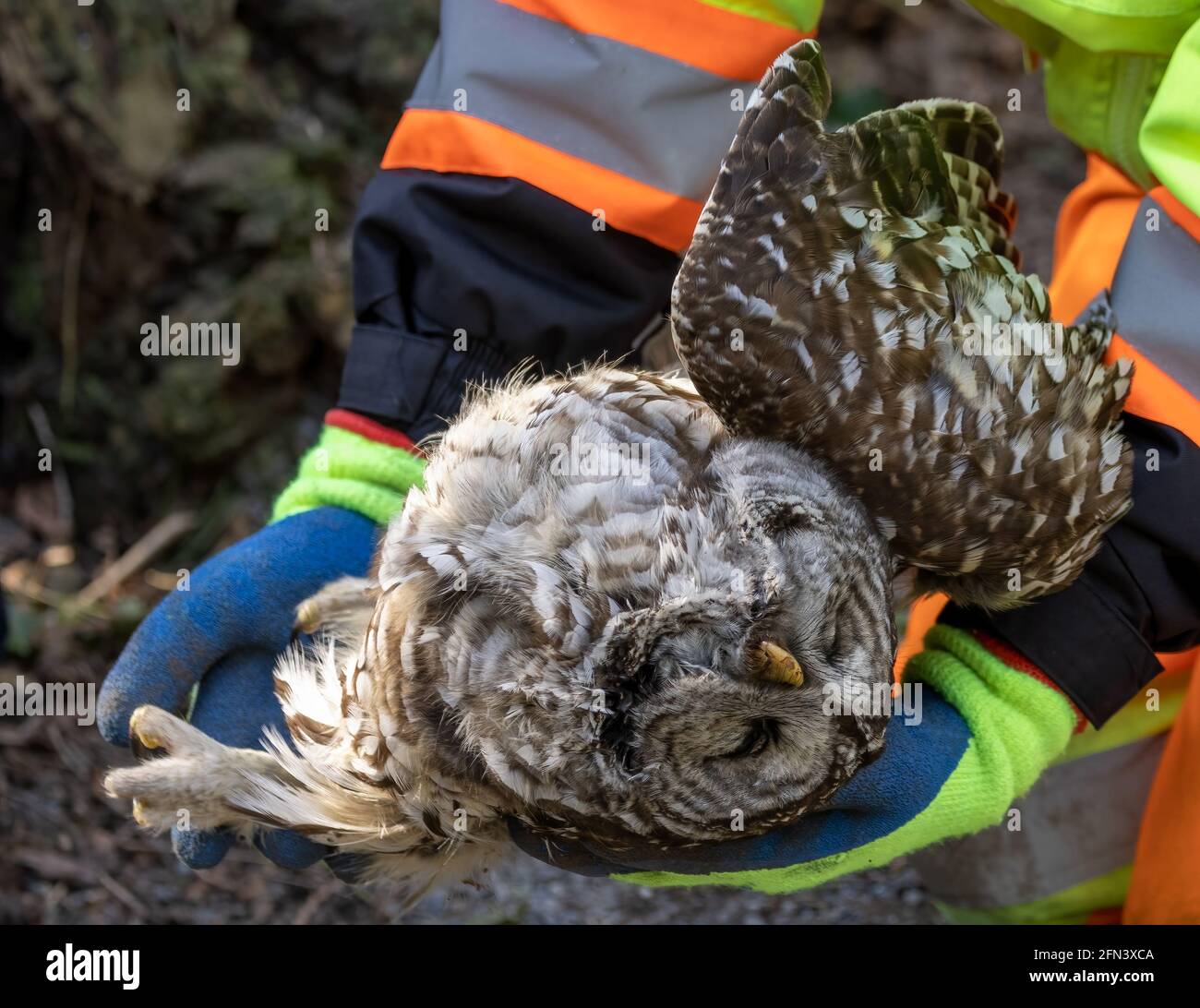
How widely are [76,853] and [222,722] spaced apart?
139cm

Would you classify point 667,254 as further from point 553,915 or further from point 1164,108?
point 553,915

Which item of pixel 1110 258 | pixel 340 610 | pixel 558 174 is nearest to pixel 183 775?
pixel 340 610

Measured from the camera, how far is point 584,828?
1907 millimetres

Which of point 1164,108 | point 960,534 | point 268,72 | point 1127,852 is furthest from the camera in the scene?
point 268,72

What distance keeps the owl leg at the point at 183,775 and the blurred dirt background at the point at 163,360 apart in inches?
53.2

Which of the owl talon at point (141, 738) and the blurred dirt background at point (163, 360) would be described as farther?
the blurred dirt background at point (163, 360)

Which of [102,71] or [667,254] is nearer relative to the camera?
[667,254]

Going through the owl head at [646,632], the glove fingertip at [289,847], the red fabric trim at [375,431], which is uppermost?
the red fabric trim at [375,431]

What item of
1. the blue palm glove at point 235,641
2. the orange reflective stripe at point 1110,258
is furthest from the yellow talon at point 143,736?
the orange reflective stripe at point 1110,258

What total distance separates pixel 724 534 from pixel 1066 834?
176cm

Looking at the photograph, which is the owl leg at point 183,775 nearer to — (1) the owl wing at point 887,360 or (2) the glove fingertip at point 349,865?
(2) the glove fingertip at point 349,865

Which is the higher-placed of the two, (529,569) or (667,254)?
(667,254)

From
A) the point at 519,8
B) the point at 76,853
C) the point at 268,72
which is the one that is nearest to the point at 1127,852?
the point at 519,8

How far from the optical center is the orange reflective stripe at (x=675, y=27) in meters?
2.33
